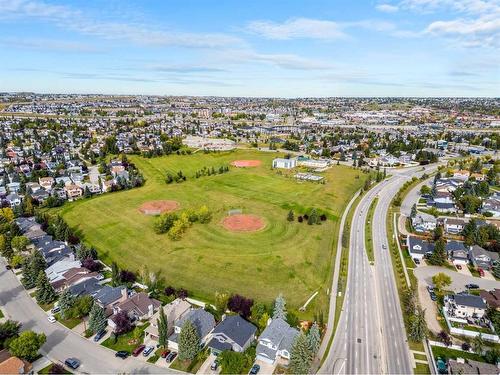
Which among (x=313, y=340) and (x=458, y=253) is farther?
(x=458, y=253)

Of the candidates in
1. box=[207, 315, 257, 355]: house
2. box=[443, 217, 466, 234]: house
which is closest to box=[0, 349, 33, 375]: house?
box=[207, 315, 257, 355]: house

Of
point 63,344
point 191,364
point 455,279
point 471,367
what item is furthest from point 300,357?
point 455,279

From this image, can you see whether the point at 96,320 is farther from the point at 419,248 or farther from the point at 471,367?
the point at 419,248

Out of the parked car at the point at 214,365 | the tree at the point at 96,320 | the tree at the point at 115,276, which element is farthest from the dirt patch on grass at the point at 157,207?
the parked car at the point at 214,365

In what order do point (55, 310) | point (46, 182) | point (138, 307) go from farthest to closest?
point (46, 182) → point (55, 310) → point (138, 307)

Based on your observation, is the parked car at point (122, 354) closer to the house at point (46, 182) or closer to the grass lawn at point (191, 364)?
the grass lawn at point (191, 364)

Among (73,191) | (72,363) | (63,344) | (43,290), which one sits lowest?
(63,344)

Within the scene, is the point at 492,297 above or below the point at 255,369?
above

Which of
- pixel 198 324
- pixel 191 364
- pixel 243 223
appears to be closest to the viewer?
pixel 191 364

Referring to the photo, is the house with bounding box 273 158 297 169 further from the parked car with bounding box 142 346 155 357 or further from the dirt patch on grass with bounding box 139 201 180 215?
the parked car with bounding box 142 346 155 357
